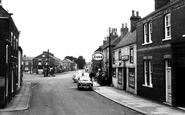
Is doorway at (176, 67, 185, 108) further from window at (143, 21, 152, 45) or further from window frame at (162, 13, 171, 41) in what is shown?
window at (143, 21, 152, 45)

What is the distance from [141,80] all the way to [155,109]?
6296 millimetres

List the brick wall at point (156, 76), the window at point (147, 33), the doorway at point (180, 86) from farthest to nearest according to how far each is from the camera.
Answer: the window at point (147, 33), the brick wall at point (156, 76), the doorway at point (180, 86)

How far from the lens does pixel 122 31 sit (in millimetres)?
35344

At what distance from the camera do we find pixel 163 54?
1678 centimetres

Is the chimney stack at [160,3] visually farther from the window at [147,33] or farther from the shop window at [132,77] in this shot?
the shop window at [132,77]

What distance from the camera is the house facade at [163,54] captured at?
1501cm

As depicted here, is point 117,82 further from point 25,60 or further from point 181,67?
point 25,60

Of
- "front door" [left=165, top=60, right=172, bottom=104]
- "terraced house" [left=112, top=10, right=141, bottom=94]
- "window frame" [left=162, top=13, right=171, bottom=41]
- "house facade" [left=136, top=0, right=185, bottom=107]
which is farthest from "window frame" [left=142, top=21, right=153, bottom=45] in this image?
"front door" [left=165, top=60, right=172, bottom=104]

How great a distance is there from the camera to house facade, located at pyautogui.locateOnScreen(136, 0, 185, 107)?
1501 centimetres

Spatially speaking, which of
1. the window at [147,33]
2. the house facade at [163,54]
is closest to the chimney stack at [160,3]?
the house facade at [163,54]

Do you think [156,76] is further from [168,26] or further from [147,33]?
[147,33]

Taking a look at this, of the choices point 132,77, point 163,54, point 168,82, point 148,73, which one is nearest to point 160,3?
point 163,54

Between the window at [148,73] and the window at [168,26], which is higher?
the window at [168,26]

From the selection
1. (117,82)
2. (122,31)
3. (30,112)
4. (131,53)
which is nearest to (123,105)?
(30,112)
